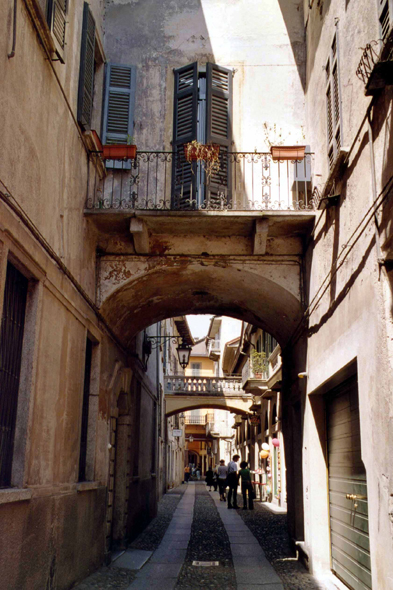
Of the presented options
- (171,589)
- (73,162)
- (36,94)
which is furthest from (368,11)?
(171,589)

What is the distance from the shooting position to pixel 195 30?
35.4 feet

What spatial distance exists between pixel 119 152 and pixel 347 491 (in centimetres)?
582

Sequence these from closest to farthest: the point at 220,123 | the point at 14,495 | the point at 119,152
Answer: the point at 14,495 → the point at 119,152 → the point at 220,123

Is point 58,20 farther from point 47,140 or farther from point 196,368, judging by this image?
point 196,368

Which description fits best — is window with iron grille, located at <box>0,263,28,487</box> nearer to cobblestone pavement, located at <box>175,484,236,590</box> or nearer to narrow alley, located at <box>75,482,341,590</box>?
narrow alley, located at <box>75,482,341,590</box>

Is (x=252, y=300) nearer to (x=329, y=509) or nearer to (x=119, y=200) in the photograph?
(x=119, y=200)

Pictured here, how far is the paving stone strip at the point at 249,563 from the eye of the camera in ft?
26.5

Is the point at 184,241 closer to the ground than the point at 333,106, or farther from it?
closer to the ground

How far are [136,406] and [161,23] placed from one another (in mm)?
8030

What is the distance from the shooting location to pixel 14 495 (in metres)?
5.28

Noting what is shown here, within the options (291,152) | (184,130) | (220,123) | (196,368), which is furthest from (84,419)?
(196,368)

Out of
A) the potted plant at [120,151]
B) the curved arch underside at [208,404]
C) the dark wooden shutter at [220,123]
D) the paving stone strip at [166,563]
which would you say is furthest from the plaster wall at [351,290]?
the curved arch underside at [208,404]

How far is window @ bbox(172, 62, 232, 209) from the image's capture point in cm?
971

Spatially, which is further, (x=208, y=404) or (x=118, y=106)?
(x=208, y=404)
